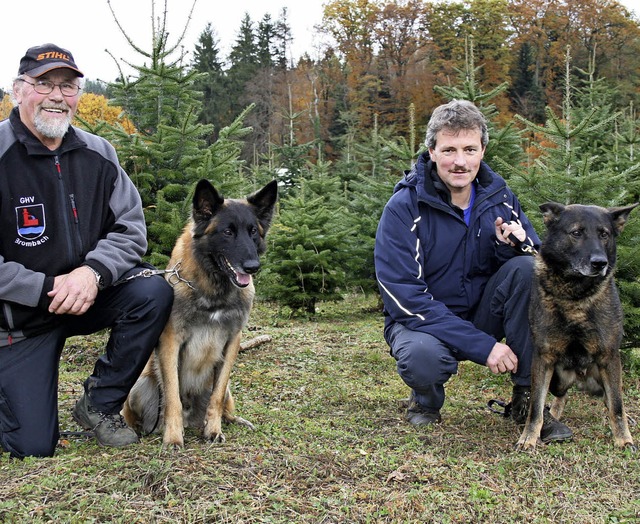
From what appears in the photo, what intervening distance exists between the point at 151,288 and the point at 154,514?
1408mm

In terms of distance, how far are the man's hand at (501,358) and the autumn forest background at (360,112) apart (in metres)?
1.84

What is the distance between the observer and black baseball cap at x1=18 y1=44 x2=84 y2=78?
136 inches

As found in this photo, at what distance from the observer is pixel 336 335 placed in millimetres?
7543

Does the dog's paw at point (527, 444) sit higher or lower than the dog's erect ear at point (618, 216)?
lower

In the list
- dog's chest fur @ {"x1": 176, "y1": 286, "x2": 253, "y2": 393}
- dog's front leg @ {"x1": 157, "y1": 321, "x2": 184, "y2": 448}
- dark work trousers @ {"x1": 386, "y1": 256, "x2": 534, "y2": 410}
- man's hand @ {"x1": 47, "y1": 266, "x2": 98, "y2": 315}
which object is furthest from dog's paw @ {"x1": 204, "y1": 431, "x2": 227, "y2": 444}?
dark work trousers @ {"x1": 386, "y1": 256, "x2": 534, "y2": 410}

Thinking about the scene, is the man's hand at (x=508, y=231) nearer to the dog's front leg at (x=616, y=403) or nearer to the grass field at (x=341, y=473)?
the dog's front leg at (x=616, y=403)

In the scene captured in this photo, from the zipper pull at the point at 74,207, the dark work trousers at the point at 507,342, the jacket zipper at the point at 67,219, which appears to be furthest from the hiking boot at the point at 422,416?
the zipper pull at the point at 74,207

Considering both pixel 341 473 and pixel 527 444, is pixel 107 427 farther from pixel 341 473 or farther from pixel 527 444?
pixel 527 444

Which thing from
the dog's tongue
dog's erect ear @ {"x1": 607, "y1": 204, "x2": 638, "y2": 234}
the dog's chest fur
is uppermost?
dog's erect ear @ {"x1": 607, "y1": 204, "x2": 638, "y2": 234}

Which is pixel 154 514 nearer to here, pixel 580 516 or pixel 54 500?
pixel 54 500

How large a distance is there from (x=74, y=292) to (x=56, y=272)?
0.25 metres

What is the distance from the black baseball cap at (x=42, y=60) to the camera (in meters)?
3.47

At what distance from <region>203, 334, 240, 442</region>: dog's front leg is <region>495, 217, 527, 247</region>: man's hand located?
192cm

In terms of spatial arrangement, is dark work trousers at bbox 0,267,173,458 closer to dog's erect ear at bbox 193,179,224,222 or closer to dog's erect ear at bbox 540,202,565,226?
dog's erect ear at bbox 193,179,224,222
